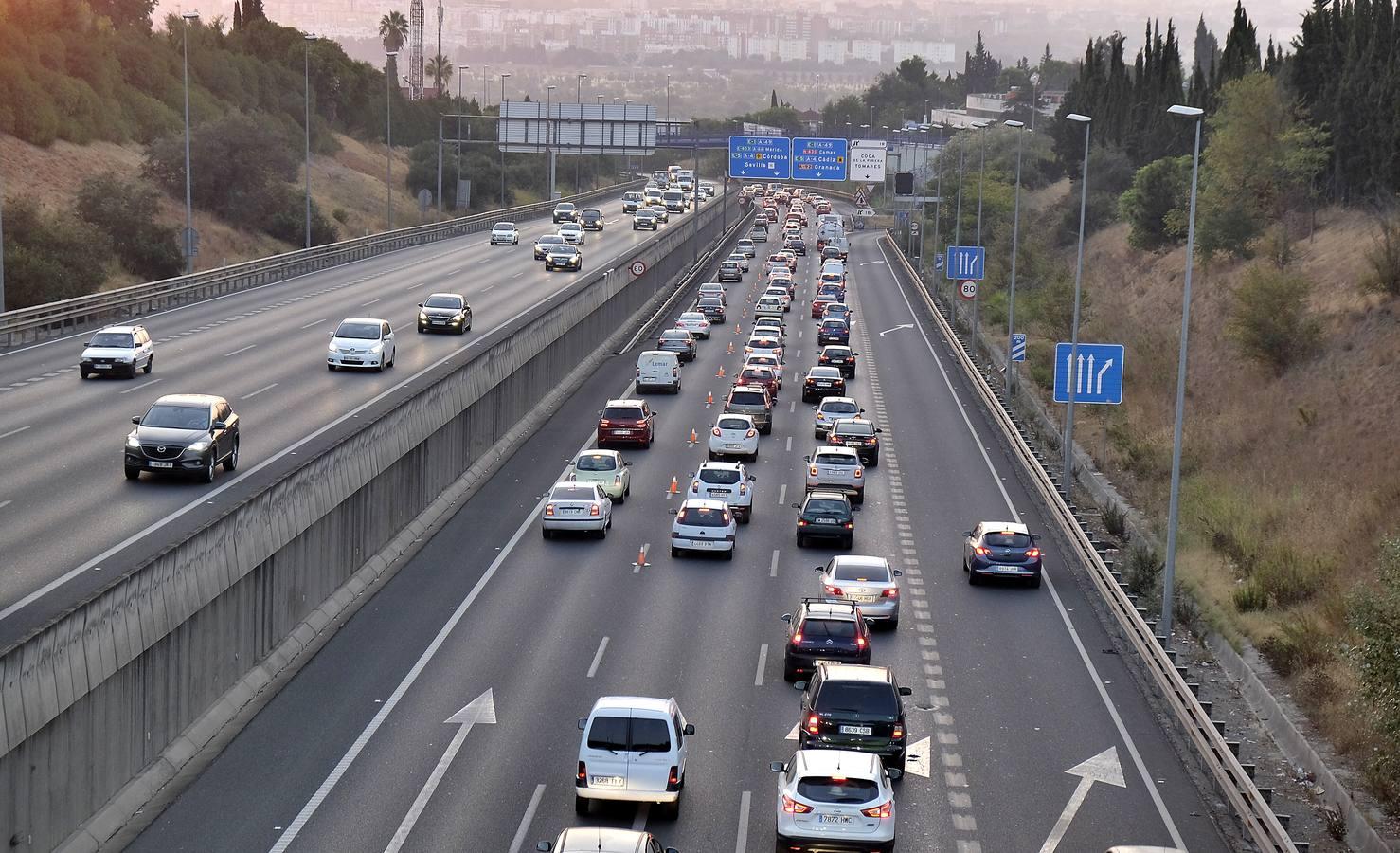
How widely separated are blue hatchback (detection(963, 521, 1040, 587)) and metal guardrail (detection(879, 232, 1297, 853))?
1235 millimetres

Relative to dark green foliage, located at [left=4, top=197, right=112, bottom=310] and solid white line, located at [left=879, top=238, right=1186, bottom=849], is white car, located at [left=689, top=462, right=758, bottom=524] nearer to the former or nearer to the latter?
solid white line, located at [left=879, top=238, right=1186, bottom=849]

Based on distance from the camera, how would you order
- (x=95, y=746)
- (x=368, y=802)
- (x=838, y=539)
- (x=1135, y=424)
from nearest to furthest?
(x=95, y=746) < (x=368, y=802) < (x=838, y=539) < (x=1135, y=424)

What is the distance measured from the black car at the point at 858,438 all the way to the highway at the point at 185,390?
11.8 m

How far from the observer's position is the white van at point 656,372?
57969mm

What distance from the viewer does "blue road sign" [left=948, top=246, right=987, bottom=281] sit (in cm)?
7050

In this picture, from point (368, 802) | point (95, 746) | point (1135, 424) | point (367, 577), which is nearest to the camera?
point (95, 746)

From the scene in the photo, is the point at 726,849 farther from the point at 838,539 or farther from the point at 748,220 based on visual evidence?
the point at 748,220

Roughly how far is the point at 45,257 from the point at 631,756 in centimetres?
5228

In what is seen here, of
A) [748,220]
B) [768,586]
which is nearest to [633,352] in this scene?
[768,586]

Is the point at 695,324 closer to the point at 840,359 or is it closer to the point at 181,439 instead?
the point at 840,359

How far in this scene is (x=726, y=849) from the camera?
1980 centimetres

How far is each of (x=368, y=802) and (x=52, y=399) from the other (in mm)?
23759

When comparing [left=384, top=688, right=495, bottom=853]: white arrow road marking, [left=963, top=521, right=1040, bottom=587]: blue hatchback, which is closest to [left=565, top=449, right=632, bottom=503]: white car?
[left=963, top=521, right=1040, bottom=587]: blue hatchback

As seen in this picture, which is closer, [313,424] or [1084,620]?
[1084,620]
